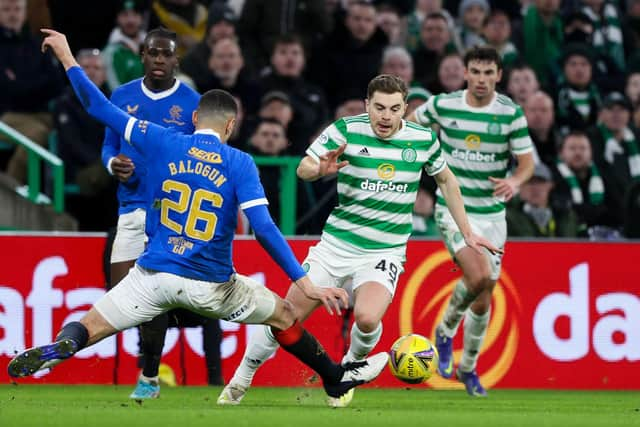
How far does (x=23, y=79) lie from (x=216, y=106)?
269 inches

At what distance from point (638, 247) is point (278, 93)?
4142 millimetres

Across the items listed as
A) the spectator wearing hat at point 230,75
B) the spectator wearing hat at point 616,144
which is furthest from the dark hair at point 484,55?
the spectator wearing hat at point 616,144

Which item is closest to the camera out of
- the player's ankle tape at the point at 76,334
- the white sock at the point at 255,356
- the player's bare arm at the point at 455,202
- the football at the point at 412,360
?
the player's ankle tape at the point at 76,334

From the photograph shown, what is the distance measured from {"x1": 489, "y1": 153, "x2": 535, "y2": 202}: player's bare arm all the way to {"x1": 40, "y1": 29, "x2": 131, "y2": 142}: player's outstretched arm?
379 centimetres

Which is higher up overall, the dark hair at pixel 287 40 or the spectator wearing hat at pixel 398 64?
the dark hair at pixel 287 40

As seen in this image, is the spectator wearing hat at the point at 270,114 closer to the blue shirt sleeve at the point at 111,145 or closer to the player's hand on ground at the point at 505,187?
the player's hand on ground at the point at 505,187

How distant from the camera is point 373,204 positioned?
10.5 metres

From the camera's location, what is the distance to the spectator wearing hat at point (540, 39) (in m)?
18.6

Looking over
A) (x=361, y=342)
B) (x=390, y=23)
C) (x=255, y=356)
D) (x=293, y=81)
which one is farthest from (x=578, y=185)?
(x=255, y=356)

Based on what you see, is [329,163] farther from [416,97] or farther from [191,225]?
[416,97]

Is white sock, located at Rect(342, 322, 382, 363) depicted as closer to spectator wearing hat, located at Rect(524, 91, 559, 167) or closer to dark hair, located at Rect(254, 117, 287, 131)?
dark hair, located at Rect(254, 117, 287, 131)

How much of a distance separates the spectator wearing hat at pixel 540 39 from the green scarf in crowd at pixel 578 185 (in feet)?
8.08

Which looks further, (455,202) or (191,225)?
(455,202)

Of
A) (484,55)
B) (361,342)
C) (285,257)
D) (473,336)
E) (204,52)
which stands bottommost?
(473,336)
